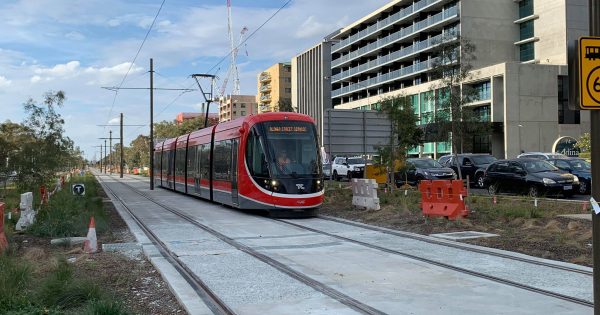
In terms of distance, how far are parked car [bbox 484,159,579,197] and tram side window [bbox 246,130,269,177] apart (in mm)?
10971

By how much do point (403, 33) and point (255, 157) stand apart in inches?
2696

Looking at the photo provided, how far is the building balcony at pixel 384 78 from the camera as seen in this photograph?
7588 cm

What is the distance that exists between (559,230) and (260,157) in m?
8.80

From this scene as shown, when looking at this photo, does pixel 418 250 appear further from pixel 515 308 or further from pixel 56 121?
pixel 56 121

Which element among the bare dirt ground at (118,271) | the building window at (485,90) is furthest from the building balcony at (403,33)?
the bare dirt ground at (118,271)

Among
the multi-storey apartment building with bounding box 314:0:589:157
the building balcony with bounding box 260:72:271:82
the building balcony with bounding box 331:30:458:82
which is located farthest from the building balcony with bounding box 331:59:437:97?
the building balcony with bounding box 260:72:271:82

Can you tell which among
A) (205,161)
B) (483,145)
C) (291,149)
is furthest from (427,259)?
(483,145)

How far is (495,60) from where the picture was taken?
71.2m

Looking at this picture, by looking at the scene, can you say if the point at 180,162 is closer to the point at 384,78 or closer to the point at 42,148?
the point at 42,148

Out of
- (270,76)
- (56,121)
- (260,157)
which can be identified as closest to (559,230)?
(260,157)

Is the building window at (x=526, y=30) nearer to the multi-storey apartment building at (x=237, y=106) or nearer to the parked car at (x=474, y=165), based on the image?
the parked car at (x=474, y=165)

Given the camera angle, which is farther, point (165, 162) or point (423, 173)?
point (165, 162)

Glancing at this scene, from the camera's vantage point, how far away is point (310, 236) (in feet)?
42.4

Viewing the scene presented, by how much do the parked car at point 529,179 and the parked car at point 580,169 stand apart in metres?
1.75
